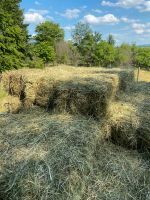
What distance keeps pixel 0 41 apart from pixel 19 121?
15.0 metres

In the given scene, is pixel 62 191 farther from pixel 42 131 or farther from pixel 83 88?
pixel 83 88

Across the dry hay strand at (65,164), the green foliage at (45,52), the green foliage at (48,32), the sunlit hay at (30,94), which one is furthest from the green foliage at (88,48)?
the dry hay strand at (65,164)

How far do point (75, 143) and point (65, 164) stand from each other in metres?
0.56

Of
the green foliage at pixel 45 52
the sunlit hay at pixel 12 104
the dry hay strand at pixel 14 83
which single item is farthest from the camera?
the green foliage at pixel 45 52

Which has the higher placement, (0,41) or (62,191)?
(0,41)

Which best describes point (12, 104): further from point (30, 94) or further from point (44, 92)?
point (44, 92)

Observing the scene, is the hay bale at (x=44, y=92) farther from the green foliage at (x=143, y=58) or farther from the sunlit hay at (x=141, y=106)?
the green foliage at (x=143, y=58)

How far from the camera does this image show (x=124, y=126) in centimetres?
519

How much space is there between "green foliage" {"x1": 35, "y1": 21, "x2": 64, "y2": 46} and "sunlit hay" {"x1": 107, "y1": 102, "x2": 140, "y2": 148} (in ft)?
117

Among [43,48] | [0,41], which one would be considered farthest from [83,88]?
[43,48]

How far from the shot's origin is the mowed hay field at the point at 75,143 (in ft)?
11.9

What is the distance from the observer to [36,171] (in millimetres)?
3670

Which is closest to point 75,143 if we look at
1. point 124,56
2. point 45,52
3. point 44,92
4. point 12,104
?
point 44,92

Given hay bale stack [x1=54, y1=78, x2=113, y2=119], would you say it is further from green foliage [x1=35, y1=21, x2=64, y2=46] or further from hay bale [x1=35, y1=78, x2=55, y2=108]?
green foliage [x1=35, y1=21, x2=64, y2=46]
